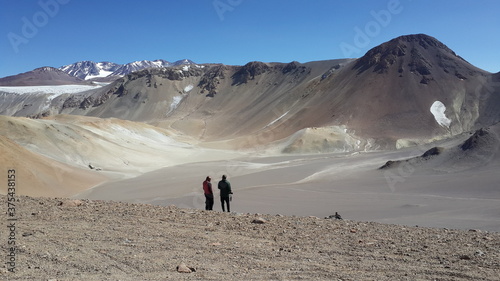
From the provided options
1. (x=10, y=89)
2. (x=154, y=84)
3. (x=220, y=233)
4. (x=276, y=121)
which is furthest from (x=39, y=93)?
(x=220, y=233)

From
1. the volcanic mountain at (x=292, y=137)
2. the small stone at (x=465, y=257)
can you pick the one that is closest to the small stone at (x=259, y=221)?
the small stone at (x=465, y=257)

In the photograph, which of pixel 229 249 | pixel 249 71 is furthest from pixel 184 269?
pixel 249 71

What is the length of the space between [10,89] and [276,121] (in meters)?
146

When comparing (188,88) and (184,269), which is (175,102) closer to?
(188,88)

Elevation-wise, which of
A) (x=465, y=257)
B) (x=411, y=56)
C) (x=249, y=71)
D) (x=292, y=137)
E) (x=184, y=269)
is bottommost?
(x=465, y=257)

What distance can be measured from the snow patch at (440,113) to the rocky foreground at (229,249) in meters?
66.4

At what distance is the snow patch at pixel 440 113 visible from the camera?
233 feet

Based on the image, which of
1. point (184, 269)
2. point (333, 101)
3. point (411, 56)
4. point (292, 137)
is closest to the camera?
point (184, 269)

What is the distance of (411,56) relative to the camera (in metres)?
90.6

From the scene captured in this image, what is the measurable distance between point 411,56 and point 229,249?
90.7 meters

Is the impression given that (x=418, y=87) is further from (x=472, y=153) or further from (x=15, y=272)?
(x=15, y=272)

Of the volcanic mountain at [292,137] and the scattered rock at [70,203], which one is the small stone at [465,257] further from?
the scattered rock at [70,203]

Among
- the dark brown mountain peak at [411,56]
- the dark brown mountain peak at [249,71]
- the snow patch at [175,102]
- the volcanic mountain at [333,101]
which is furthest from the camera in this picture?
the dark brown mountain peak at [249,71]

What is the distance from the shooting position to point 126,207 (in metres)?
11.9
